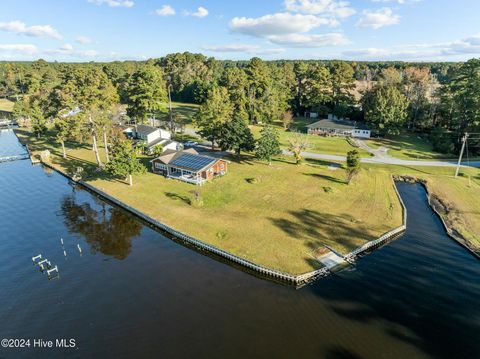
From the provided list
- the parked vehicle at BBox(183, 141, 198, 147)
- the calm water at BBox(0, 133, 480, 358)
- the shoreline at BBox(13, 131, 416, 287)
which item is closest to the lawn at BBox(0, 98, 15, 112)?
the parked vehicle at BBox(183, 141, 198, 147)

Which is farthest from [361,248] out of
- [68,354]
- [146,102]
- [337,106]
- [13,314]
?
[337,106]

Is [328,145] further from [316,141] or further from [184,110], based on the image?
[184,110]

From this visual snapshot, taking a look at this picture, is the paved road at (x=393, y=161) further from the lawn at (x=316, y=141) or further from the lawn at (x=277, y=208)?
the lawn at (x=277, y=208)

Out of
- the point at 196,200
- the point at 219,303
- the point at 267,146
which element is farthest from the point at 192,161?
the point at 219,303

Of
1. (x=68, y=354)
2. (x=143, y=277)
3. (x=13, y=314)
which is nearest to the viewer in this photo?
(x=68, y=354)

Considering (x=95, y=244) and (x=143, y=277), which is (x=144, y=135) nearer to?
(x=95, y=244)

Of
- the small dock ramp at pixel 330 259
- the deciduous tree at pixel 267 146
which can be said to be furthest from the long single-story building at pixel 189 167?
the small dock ramp at pixel 330 259

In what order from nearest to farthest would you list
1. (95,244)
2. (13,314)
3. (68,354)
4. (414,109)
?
(68,354) < (13,314) < (95,244) < (414,109)
